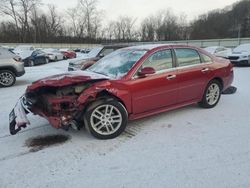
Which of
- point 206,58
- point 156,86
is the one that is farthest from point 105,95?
point 206,58

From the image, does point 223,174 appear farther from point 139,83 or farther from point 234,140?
point 139,83

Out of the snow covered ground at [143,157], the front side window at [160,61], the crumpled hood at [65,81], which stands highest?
the front side window at [160,61]

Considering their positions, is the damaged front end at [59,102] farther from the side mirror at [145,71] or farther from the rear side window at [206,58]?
the rear side window at [206,58]

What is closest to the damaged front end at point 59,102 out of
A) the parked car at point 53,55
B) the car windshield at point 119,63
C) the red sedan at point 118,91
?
the red sedan at point 118,91

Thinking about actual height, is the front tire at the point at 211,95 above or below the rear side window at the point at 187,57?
below

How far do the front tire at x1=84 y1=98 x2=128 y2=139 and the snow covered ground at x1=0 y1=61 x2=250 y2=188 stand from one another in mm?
139

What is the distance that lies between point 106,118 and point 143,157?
96 centimetres

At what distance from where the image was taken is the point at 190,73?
5.31 m

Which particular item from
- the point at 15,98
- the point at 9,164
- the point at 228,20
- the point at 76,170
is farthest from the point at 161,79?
the point at 228,20

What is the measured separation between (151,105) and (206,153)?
4.61ft

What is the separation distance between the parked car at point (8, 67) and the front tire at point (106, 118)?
701 cm

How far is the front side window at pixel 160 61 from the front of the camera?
4844mm

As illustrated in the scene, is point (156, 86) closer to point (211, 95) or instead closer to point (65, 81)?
point (65, 81)

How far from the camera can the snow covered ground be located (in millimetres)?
3094
